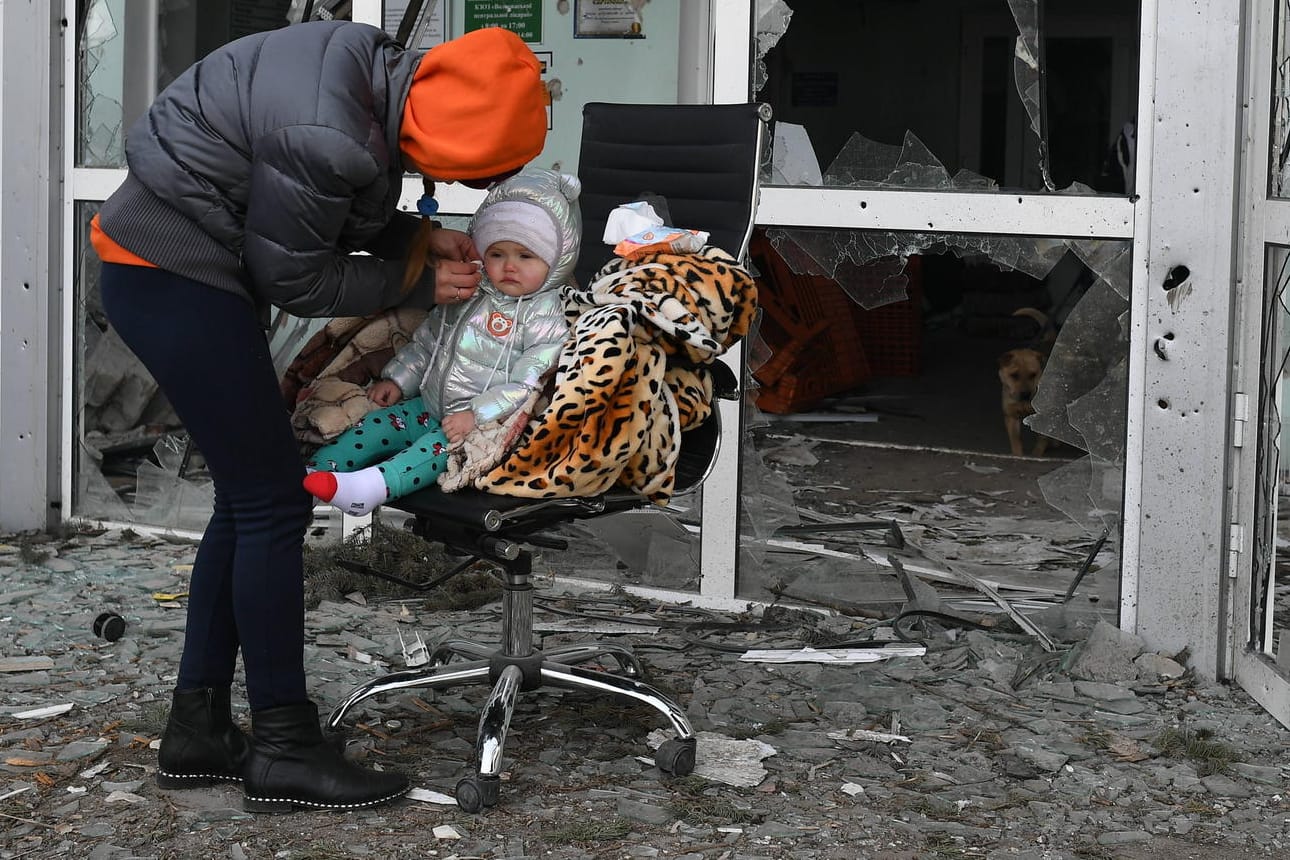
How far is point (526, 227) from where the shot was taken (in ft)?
9.66

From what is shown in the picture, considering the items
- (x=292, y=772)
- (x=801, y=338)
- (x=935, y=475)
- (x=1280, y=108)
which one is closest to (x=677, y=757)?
(x=292, y=772)

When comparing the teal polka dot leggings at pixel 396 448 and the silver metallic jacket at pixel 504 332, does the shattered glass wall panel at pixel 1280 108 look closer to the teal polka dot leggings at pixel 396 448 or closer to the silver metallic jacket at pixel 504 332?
the silver metallic jacket at pixel 504 332

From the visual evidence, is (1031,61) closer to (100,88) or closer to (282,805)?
(282,805)

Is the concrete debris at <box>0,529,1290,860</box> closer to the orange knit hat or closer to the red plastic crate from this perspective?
the red plastic crate

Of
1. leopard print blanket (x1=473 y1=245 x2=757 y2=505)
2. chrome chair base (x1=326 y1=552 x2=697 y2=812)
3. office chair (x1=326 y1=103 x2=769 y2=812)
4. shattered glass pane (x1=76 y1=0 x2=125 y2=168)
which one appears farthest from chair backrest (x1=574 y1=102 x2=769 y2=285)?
shattered glass pane (x1=76 y1=0 x2=125 y2=168)

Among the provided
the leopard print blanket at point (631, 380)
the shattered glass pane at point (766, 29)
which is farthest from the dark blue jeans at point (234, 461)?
the shattered glass pane at point (766, 29)

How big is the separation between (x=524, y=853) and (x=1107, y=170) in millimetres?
2197

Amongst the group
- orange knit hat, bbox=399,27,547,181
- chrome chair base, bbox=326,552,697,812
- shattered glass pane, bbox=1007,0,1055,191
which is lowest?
chrome chair base, bbox=326,552,697,812

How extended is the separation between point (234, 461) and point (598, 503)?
66cm

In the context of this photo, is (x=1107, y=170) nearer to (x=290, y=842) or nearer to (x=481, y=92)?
(x=481, y=92)

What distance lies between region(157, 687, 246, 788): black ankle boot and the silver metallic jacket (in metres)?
0.71

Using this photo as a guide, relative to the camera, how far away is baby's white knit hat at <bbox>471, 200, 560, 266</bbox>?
116 inches

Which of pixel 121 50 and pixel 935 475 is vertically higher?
pixel 121 50

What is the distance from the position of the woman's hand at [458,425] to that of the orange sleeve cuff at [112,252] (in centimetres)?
62
